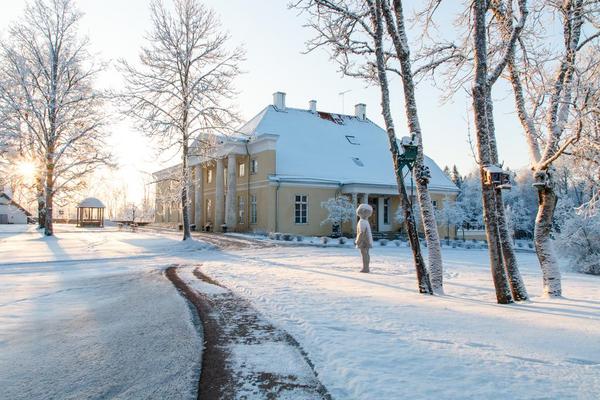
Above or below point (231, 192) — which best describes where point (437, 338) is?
below

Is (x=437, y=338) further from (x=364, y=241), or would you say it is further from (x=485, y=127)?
(x=364, y=241)

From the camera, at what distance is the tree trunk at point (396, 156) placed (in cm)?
827

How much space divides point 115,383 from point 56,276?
28.6 feet

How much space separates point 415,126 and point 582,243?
1125cm

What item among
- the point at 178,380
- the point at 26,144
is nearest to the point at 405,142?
the point at 178,380

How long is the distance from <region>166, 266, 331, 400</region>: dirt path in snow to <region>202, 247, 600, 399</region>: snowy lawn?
0.19m

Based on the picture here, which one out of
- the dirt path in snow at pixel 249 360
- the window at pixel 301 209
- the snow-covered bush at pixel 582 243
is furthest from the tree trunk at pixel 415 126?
the window at pixel 301 209

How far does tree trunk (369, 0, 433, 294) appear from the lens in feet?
27.1

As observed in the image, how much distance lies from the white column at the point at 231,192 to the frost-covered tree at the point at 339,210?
6834 millimetres

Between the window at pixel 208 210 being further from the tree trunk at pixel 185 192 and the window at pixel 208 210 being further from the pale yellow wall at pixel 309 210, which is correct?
the tree trunk at pixel 185 192

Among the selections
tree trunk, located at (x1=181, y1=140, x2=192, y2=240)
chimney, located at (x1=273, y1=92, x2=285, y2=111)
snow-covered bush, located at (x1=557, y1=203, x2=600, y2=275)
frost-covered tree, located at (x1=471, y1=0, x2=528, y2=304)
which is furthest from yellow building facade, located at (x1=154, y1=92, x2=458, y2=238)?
frost-covered tree, located at (x1=471, y1=0, x2=528, y2=304)

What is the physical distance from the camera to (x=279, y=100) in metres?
32.9

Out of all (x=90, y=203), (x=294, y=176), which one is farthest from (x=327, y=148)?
(x=90, y=203)

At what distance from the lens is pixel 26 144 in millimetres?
24391
